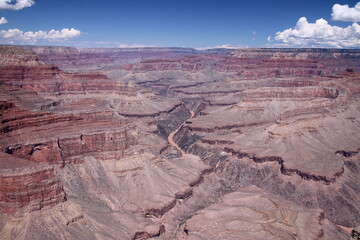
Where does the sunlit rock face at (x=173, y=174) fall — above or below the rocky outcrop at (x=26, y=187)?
below

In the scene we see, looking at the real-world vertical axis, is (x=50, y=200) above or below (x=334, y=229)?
above

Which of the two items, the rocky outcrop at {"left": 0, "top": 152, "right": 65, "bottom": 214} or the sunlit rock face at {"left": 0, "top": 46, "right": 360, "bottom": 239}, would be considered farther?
the sunlit rock face at {"left": 0, "top": 46, "right": 360, "bottom": 239}

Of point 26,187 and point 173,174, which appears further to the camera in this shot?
point 173,174

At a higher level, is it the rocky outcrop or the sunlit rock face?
the rocky outcrop

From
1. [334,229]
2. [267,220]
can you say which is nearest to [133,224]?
[267,220]

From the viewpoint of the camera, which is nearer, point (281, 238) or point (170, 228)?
point (281, 238)

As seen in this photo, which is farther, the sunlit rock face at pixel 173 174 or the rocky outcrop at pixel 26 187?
the sunlit rock face at pixel 173 174

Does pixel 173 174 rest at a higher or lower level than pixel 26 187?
lower

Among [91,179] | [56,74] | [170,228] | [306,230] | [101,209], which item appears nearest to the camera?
[306,230]

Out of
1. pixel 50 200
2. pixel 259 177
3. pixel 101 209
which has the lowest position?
pixel 259 177

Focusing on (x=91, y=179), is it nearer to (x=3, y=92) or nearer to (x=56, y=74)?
(x=3, y=92)

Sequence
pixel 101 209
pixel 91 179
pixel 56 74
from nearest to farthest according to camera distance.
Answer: pixel 101 209 < pixel 91 179 < pixel 56 74
